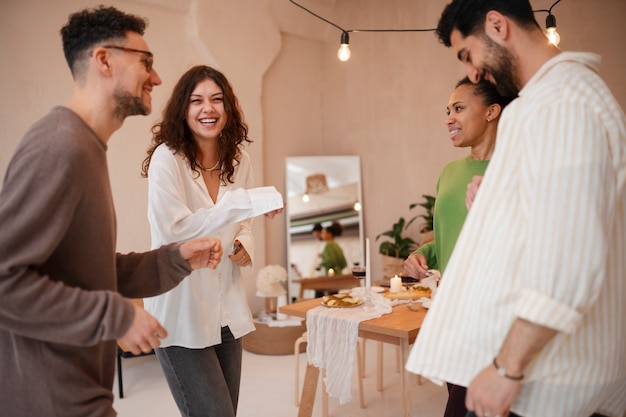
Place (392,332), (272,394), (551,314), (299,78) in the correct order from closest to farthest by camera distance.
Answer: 1. (551,314)
2. (392,332)
3. (272,394)
4. (299,78)

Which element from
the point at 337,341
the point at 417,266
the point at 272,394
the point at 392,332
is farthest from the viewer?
the point at 272,394

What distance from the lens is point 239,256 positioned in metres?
2.08

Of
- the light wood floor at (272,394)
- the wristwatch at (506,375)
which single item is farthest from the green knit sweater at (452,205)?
the light wood floor at (272,394)

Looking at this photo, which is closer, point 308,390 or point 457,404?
point 457,404

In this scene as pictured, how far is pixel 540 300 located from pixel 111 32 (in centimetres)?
115

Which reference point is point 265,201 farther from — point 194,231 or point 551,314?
point 551,314

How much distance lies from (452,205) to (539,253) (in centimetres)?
116

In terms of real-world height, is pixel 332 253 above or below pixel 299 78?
below

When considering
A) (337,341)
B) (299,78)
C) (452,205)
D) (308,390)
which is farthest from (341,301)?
(299,78)

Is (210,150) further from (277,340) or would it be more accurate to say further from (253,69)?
(253,69)

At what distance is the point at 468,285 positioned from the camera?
47.2 inches

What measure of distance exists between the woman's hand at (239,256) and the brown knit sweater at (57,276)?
0.76 metres

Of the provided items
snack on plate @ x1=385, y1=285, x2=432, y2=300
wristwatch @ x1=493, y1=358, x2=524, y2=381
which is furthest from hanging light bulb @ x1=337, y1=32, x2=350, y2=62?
wristwatch @ x1=493, y1=358, x2=524, y2=381

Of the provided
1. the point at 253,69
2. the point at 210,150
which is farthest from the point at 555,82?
the point at 253,69
